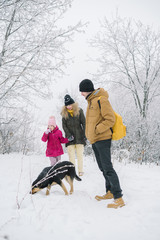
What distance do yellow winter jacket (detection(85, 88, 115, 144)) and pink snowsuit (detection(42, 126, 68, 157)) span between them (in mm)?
1459

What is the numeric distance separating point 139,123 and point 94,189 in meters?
→ 6.31

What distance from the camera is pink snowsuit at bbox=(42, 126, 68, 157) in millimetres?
3725

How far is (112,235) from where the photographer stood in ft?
5.02

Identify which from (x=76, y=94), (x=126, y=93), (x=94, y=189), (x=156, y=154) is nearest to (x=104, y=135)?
(x=94, y=189)

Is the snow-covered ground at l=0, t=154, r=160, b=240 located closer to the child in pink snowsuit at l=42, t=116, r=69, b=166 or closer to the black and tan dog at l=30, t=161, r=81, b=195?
the black and tan dog at l=30, t=161, r=81, b=195

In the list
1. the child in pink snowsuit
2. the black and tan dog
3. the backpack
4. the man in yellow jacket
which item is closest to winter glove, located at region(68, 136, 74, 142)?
the child in pink snowsuit

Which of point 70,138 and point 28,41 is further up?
point 28,41

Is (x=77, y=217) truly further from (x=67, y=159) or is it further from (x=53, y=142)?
(x=67, y=159)

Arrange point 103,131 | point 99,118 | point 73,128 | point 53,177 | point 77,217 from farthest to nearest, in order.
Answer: point 73,128, point 53,177, point 99,118, point 103,131, point 77,217

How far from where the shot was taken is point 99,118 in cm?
242

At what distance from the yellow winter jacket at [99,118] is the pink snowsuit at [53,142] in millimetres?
1459

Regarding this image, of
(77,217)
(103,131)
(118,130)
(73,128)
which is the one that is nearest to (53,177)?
(77,217)

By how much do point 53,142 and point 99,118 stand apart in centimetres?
170

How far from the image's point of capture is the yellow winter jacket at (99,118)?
7.52ft
